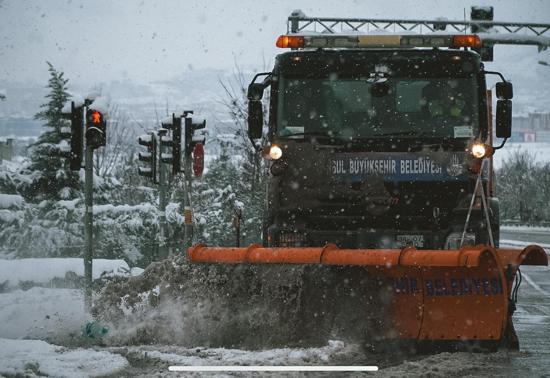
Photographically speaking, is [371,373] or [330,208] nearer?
[371,373]

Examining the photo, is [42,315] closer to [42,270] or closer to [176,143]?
[42,270]

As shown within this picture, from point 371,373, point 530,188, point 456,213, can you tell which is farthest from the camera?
point 530,188

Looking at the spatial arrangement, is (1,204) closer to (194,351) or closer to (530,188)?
(194,351)

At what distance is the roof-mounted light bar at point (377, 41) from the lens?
9.48 metres

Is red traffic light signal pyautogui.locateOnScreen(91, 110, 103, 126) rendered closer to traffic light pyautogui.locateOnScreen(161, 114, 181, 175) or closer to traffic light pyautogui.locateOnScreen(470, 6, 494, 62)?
traffic light pyautogui.locateOnScreen(161, 114, 181, 175)

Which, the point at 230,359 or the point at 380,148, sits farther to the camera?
the point at 380,148

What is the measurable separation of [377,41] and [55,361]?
4.70 m

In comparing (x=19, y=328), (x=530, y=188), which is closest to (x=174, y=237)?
(x=19, y=328)

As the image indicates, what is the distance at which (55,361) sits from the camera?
7.41 metres

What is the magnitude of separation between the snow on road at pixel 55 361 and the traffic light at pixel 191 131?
9.89 m

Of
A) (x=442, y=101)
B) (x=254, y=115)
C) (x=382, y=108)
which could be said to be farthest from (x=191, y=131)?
(x=442, y=101)

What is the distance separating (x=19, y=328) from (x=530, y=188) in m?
67.1

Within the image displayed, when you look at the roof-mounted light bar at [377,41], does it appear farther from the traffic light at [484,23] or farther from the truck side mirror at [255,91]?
the traffic light at [484,23]

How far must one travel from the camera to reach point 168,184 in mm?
32500
